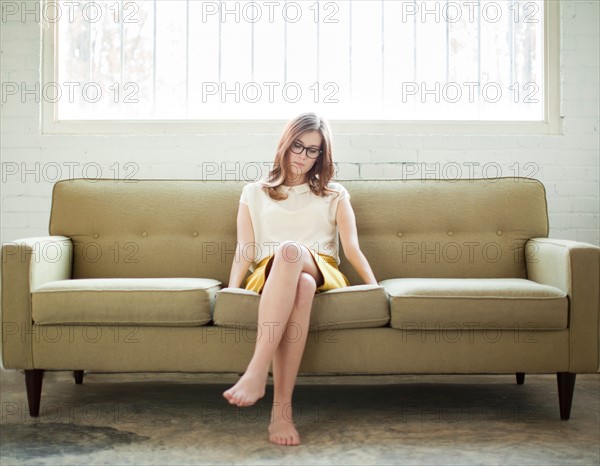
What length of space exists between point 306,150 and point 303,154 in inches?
0.8

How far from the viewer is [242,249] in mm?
2512

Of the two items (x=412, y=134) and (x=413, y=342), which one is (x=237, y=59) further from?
(x=413, y=342)

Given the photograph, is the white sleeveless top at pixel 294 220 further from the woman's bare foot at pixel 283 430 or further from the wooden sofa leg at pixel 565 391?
the wooden sofa leg at pixel 565 391

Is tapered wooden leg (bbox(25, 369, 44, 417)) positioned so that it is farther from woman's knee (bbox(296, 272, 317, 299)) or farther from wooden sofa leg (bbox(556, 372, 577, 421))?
wooden sofa leg (bbox(556, 372, 577, 421))

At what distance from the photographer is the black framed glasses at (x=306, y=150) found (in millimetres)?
2545

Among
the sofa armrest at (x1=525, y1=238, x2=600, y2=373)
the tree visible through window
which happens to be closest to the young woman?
the sofa armrest at (x1=525, y1=238, x2=600, y2=373)

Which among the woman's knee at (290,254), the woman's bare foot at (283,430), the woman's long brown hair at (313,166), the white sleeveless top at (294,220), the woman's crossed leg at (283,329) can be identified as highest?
the woman's long brown hair at (313,166)

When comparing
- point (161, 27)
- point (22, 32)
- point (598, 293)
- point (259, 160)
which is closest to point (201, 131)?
point (259, 160)

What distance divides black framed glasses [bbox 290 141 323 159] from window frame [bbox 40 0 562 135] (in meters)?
0.80

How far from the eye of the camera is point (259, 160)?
329cm

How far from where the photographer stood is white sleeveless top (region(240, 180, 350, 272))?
2535 mm

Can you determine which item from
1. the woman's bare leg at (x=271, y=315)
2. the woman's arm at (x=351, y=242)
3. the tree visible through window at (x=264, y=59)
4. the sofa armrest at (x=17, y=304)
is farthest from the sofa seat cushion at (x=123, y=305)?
the tree visible through window at (x=264, y=59)

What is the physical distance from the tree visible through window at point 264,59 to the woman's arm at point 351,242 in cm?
98

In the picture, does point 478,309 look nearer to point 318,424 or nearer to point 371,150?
point 318,424
